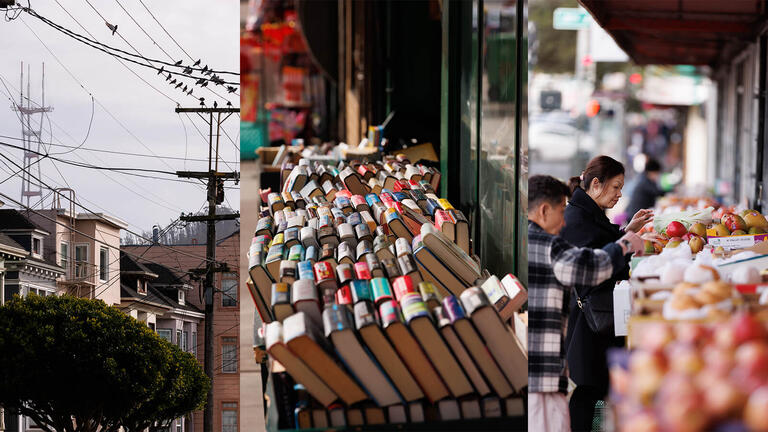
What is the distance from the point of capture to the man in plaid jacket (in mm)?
2781

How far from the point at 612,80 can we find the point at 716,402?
31.1 meters

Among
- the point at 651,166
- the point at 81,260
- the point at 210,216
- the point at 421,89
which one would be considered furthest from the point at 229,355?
the point at 651,166

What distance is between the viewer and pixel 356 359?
2.31 m

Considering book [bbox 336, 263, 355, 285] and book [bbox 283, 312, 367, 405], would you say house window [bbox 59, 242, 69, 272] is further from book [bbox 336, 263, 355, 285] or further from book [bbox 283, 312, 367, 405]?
book [bbox 283, 312, 367, 405]

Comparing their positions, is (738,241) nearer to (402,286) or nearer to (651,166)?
(402,286)

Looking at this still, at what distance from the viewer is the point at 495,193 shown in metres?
4.06

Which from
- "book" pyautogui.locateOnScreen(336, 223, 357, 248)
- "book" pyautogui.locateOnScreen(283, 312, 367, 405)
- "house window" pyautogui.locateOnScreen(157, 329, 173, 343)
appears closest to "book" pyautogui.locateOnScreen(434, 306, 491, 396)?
"book" pyautogui.locateOnScreen(283, 312, 367, 405)

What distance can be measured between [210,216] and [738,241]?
Answer: 8.83 ft

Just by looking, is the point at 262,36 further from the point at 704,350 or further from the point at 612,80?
the point at 612,80

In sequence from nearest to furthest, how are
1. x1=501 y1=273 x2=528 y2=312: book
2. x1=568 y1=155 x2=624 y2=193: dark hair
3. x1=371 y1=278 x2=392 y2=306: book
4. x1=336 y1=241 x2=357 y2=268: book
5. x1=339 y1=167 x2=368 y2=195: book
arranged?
x1=371 y1=278 x2=392 y2=306: book → x1=501 y1=273 x2=528 y2=312: book → x1=336 y1=241 x2=357 y2=268: book → x1=568 y1=155 x2=624 y2=193: dark hair → x1=339 y1=167 x2=368 y2=195: book

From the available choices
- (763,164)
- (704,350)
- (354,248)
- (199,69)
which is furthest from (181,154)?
(763,164)

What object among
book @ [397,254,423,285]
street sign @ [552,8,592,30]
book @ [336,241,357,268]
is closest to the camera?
book @ [397,254,423,285]

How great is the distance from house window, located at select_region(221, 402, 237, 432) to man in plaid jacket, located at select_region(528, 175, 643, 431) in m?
2.31

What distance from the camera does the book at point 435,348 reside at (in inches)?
91.3
